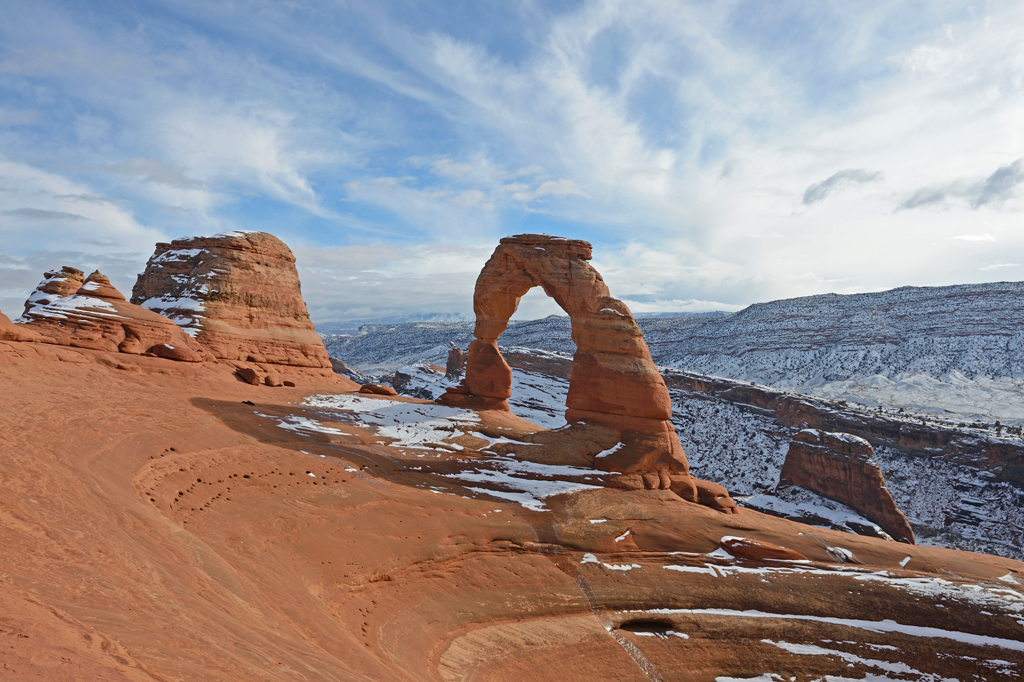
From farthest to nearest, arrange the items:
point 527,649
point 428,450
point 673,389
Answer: point 673,389
point 428,450
point 527,649

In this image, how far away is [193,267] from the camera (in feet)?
125

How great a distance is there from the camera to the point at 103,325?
28266 millimetres

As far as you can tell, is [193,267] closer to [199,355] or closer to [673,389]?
[199,355]

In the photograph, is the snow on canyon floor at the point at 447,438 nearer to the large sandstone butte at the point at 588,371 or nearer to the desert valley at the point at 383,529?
the desert valley at the point at 383,529

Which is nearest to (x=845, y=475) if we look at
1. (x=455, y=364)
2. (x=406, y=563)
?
(x=406, y=563)

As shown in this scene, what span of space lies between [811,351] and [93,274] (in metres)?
140

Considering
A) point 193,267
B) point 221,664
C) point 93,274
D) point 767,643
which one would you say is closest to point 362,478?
point 221,664

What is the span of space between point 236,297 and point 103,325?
9781mm

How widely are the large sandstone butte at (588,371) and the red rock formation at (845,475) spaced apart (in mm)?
34084

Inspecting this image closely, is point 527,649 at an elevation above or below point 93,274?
below

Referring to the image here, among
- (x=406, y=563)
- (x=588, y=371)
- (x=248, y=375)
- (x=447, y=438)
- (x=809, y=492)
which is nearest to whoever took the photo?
(x=406, y=563)

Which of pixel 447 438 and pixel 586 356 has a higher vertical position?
pixel 586 356

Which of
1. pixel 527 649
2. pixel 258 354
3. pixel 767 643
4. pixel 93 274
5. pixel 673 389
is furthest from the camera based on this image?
pixel 673 389

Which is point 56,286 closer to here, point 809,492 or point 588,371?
point 588,371
